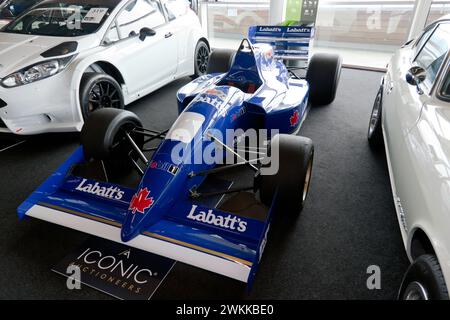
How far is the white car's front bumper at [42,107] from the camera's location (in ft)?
9.77

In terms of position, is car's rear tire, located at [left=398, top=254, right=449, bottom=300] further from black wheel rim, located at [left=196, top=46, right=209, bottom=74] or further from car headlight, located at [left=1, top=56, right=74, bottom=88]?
black wheel rim, located at [left=196, top=46, right=209, bottom=74]

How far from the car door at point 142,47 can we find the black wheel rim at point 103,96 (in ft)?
0.85

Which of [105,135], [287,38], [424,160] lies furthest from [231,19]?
[424,160]

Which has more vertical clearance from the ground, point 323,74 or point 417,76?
point 417,76

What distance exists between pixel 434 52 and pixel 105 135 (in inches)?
94.2

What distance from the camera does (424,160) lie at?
1.53 m

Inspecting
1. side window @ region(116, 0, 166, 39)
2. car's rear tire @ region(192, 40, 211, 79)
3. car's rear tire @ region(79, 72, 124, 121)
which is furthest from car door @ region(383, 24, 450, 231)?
car's rear tire @ region(192, 40, 211, 79)

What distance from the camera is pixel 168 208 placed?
6.40 feet

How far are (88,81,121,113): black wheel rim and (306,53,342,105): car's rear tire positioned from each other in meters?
2.30

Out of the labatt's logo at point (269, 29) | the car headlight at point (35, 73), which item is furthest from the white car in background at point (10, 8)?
the labatt's logo at point (269, 29)

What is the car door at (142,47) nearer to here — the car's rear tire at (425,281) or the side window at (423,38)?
the side window at (423,38)

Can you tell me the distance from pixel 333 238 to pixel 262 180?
0.66 metres

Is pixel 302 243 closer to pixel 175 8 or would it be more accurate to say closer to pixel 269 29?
pixel 269 29
